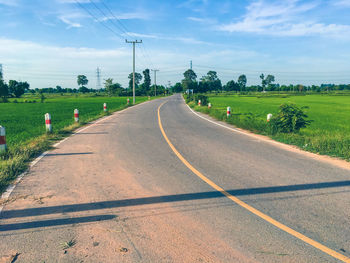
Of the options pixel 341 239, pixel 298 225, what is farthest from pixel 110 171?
pixel 341 239

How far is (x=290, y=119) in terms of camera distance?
37.6 feet

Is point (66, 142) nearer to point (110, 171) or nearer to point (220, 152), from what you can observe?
point (110, 171)

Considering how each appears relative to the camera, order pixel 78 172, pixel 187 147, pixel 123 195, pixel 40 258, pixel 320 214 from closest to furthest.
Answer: pixel 40 258, pixel 320 214, pixel 123 195, pixel 78 172, pixel 187 147

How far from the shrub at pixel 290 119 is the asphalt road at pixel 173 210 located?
4.14m

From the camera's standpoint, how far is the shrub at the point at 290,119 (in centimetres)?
1130

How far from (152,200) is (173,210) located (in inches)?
21.3

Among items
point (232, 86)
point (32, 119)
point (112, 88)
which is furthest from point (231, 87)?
point (32, 119)

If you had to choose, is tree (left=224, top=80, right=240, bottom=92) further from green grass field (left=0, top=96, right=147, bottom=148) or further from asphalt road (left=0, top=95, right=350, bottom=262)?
asphalt road (left=0, top=95, right=350, bottom=262)

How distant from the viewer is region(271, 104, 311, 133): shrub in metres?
11.3

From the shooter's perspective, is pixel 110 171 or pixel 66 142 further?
pixel 66 142

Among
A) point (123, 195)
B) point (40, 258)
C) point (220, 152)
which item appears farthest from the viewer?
point (220, 152)

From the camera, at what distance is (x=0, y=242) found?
3289 millimetres

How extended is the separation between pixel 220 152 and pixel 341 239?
511cm

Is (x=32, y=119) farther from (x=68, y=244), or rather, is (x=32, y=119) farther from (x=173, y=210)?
(x=68, y=244)
